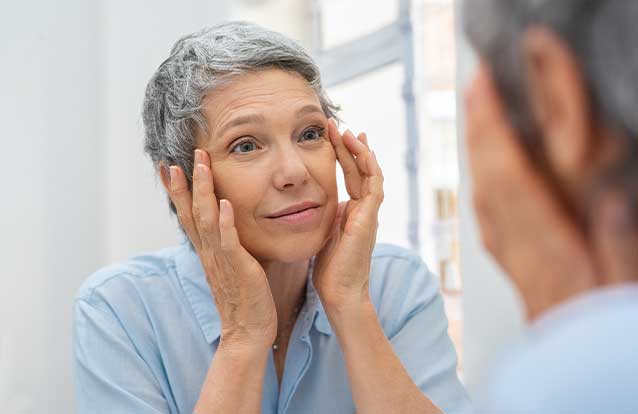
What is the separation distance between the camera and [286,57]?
62.8 inches

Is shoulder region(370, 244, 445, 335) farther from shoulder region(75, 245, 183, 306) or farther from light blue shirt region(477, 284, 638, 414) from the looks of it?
light blue shirt region(477, 284, 638, 414)

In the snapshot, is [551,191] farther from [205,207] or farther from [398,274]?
[398,274]

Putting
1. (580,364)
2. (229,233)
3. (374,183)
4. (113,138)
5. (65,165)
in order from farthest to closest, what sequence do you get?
(113,138)
(65,165)
(374,183)
(229,233)
(580,364)

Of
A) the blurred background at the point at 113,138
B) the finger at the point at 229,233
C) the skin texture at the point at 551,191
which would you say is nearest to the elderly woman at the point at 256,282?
the finger at the point at 229,233

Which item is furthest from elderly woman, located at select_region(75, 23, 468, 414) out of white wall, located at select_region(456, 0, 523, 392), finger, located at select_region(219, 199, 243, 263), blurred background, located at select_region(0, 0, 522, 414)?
blurred background, located at select_region(0, 0, 522, 414)

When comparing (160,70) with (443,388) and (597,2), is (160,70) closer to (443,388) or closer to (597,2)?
(443,388)

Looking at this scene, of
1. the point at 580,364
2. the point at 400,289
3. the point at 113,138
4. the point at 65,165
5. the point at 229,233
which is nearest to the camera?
the point at 580,364

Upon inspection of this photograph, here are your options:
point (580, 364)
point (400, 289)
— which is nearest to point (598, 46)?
point (580, 364)

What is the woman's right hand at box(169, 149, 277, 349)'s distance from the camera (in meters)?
1.48

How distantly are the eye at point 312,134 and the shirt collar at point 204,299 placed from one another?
29cm

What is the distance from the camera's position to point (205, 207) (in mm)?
1504

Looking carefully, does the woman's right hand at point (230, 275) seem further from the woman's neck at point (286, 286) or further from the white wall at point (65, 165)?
the white wall at point (65, 165)

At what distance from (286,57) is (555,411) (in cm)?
120

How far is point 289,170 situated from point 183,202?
233 millimetres
